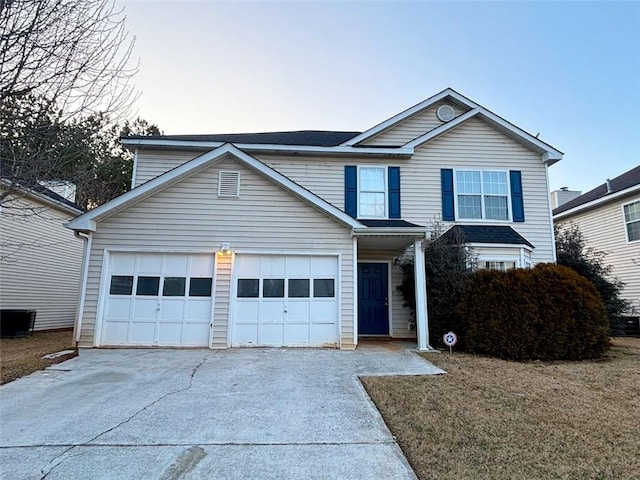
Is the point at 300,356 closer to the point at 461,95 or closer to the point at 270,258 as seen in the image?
the point at 270,258

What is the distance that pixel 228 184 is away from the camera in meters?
9.38

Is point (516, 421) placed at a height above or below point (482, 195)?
below

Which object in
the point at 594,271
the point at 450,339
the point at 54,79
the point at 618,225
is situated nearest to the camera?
the point at 54,79

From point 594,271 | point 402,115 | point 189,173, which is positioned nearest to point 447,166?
point 402,115

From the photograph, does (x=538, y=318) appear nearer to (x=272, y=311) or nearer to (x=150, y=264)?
(x=272, y=311)

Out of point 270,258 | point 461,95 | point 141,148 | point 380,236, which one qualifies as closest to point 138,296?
point 270,258

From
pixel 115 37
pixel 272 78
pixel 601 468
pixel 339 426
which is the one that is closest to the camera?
pixel 601 468

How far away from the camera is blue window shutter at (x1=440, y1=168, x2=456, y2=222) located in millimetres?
11477

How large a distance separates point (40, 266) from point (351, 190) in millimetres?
11706

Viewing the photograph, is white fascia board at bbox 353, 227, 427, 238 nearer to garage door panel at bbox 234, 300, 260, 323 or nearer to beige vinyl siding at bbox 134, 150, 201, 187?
garage door panel at bbox 234, 300, 260, 323

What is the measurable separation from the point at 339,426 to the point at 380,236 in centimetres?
575

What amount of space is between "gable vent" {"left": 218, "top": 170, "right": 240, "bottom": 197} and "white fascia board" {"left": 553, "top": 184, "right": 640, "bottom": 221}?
14737mm

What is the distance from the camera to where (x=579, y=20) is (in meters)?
12.3

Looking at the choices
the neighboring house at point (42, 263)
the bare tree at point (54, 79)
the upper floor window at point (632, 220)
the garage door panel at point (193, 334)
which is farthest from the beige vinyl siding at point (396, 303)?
the upper floor window at point (632, 220)
